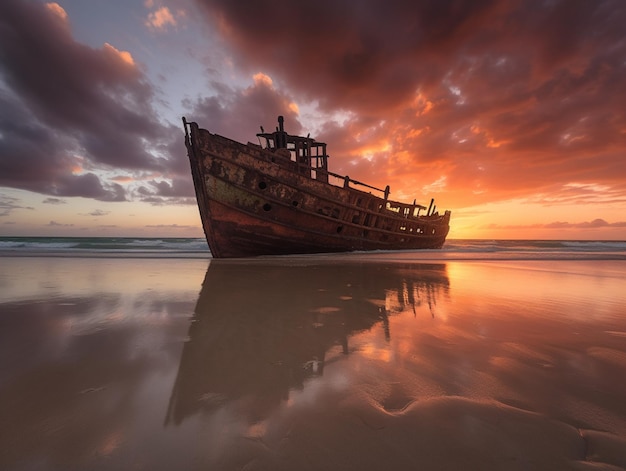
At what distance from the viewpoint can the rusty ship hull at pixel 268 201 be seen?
10664 millimetres

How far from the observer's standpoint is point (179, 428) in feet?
4.26

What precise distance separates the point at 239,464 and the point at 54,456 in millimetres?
745

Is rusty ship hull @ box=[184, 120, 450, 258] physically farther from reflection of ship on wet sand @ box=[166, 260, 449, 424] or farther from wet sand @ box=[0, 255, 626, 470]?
wet sand @ box=[0, 255, 626, 470]

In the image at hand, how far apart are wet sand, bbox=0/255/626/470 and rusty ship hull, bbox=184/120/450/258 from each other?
7.53 meters

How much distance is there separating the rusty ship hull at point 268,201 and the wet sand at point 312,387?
24.7ft

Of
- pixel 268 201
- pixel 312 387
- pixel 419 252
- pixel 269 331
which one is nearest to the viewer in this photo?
pixel 312 387

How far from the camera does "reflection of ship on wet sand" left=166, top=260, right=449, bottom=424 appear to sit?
165cm

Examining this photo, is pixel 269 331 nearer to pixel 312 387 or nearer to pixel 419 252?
pixel 312 387

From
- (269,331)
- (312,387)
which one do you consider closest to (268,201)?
(269,331)

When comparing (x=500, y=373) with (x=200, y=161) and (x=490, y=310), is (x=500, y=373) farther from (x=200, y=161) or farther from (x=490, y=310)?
(x=200, y=161)

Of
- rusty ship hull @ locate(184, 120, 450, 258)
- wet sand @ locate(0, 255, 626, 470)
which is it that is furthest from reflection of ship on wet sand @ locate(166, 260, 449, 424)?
rusty ship hull @ locate(184, 120, 450, 258)

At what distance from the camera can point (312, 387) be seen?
67.0 inches

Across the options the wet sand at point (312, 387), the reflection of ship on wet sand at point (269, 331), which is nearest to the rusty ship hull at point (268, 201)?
the reflection of ship on wet sand at point (269, 331)

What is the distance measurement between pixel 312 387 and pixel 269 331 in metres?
1.14
